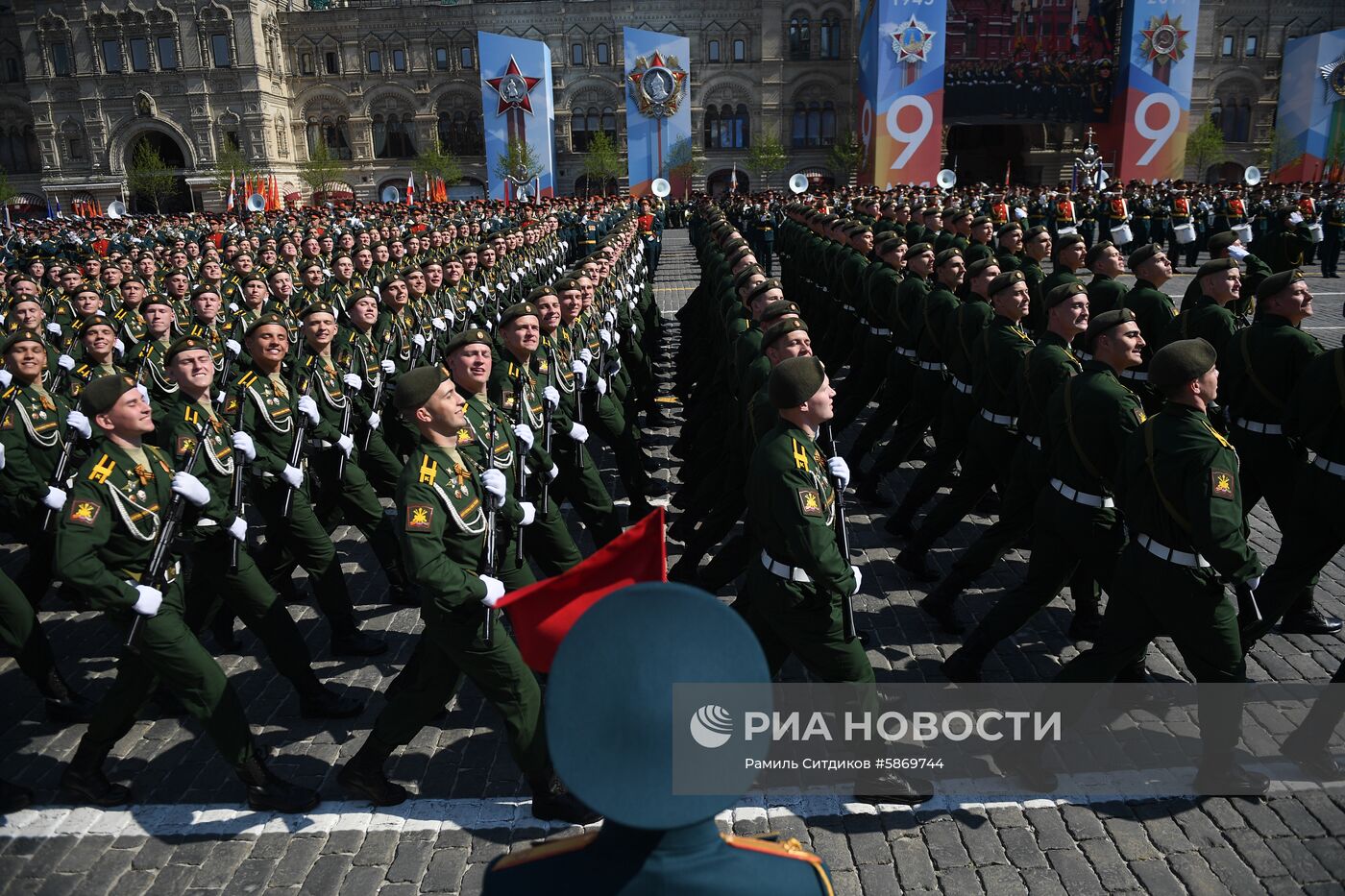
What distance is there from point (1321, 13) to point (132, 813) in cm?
6853

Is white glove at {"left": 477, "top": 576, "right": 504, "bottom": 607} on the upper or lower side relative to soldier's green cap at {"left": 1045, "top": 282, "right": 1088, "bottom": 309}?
lower

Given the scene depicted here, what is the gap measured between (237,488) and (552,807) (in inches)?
101

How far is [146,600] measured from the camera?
3.96 metres

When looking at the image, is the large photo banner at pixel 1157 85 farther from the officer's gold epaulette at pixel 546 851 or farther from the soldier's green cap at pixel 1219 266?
the officer's gold epaulette at pixel 546 851

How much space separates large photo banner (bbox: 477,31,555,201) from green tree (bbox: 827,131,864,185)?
16605 millimetres

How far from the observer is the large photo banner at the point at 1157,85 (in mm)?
44781

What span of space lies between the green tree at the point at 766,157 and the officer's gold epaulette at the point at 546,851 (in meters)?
55.3

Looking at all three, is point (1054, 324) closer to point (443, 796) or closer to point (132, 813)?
point (443, 796)

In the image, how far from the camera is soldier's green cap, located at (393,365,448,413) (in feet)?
13.2

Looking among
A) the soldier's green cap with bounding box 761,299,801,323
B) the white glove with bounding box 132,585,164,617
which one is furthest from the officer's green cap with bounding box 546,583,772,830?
the soldier's green cap with bounding box 761,299,801,323

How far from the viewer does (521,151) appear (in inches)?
1991

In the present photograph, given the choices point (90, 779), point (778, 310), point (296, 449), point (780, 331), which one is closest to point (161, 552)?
point (90, 779)

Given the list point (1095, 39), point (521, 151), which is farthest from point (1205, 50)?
point (521, 151)

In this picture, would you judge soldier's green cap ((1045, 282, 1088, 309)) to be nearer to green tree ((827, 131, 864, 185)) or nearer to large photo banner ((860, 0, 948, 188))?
large photo banner ((860, 0, 948, 188))
